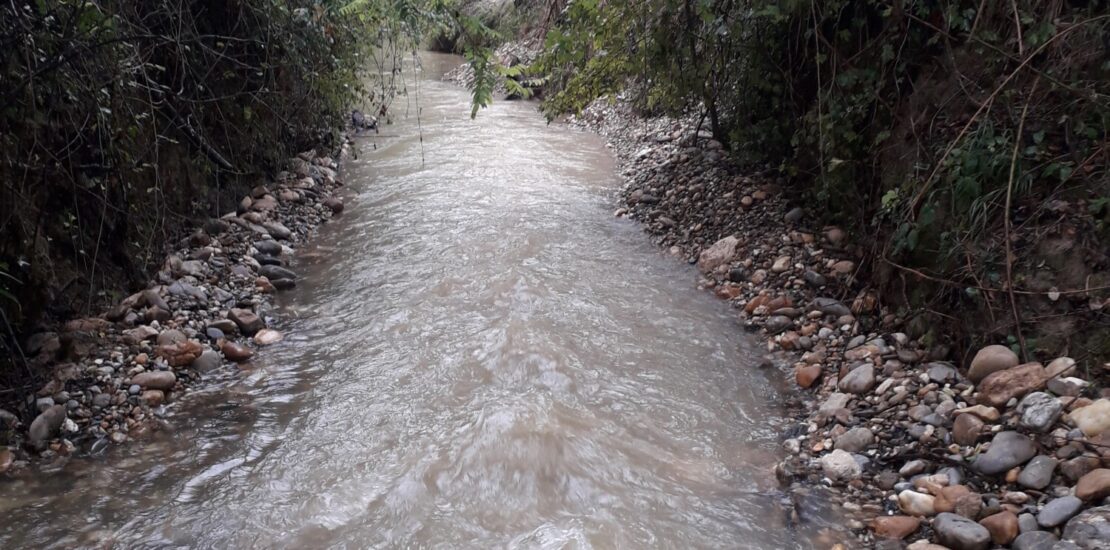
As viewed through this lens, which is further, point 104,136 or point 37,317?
point 104,136

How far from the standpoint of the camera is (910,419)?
329cm

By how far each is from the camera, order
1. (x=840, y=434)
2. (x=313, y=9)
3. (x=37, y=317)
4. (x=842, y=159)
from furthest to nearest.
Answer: (x=313, y=9) → (x=842, y=159) → (x=37, y=317) → (x=840, y=434)

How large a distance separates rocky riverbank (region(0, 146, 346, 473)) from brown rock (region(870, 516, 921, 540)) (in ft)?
11.8

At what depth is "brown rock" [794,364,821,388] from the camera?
4.00m

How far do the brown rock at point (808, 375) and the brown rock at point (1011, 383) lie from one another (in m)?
0.97

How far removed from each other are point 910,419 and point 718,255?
2571 mm

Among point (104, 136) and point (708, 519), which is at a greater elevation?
point (104, 136)

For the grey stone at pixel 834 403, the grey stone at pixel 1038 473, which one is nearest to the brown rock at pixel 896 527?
the grey stone at pixel 1038 473

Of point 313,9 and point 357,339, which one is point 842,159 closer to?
point 357,339

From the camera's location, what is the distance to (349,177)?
8.74 meters

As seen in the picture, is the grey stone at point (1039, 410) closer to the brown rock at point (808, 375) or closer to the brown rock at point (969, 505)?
the brown rock at point (969, 505)

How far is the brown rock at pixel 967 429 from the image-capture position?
296 centimetres

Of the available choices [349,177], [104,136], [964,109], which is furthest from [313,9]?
[964,109]

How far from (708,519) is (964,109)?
2716 mm
